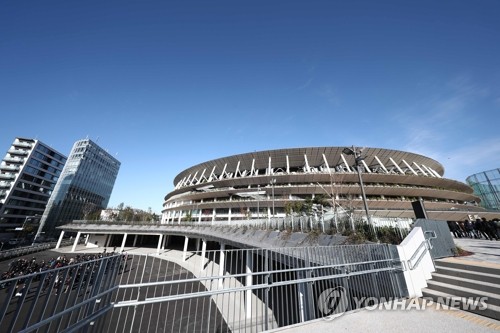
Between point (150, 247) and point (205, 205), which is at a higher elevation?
point (205, 205)

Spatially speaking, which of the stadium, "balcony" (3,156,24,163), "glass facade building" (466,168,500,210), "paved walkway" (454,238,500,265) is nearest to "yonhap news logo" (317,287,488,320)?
"paved walkway" (454,238,500,265)

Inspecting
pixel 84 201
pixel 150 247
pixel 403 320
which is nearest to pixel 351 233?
pixel 403 320

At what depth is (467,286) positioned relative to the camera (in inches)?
253

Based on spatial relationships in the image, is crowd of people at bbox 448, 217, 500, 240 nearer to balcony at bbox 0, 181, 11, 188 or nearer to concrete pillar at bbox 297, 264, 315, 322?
concrete pillar at bbox 297, 264, 315, 322

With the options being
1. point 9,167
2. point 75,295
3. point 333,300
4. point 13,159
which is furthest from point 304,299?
point 13,159

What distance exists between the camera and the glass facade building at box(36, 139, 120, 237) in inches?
2761

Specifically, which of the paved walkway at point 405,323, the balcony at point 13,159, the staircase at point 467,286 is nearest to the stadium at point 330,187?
the staircase at point 467,286

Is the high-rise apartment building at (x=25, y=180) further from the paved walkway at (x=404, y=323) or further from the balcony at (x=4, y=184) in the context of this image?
the paved walkway at (x=404, y=323)

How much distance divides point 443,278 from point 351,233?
11.4ft

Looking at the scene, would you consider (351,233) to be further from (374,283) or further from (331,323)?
(331,323)

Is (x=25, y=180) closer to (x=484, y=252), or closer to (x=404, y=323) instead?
(x=404, y=323)

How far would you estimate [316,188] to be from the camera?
36.8 meters

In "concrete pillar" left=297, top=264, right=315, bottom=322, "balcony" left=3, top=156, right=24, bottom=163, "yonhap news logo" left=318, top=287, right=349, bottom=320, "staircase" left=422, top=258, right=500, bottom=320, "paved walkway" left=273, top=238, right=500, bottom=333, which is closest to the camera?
"paved walkway" left=273, top=238, right=500, bottom=333

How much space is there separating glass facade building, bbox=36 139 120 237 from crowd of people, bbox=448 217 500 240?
82.9m
